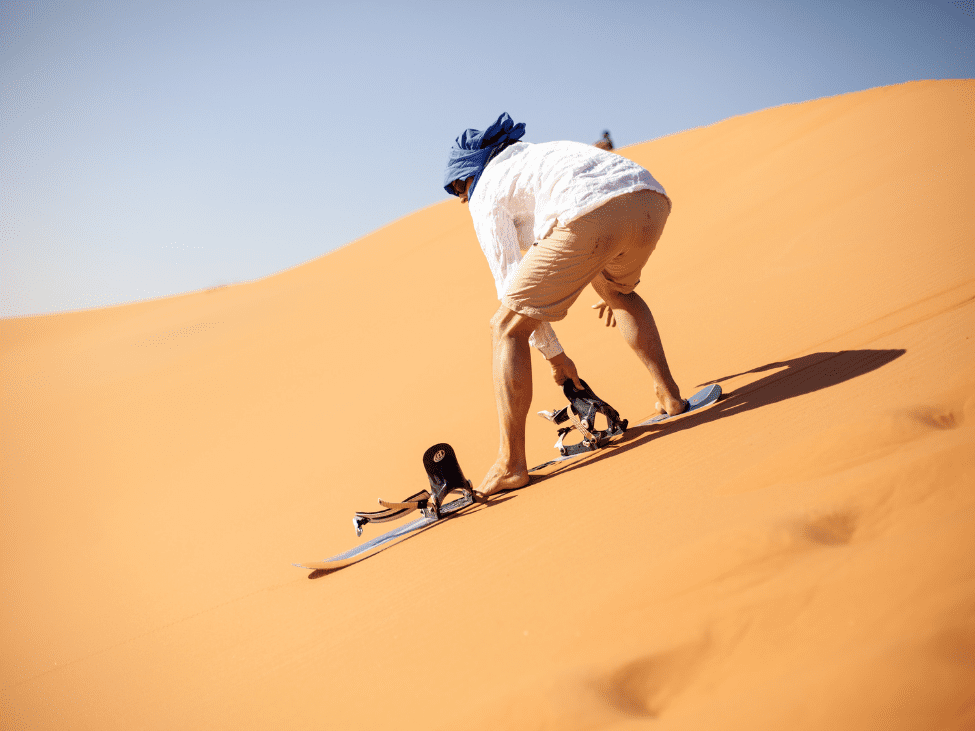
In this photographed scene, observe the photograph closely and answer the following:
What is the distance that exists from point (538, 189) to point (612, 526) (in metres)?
1.61

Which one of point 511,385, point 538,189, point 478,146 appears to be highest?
point 478,146

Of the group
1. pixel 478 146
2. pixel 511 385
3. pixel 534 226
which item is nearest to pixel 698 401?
pixel 511 385

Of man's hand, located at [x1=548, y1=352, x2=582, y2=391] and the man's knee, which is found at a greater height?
the man's knee

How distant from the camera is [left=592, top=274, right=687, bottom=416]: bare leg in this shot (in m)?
3.62

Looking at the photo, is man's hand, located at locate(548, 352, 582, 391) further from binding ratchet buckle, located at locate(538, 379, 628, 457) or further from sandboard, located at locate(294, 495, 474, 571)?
sandboard, located at locate(294, 495, 474, 571)

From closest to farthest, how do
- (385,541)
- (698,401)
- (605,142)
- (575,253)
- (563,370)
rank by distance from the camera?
1. (575,253)
2. (385,541)
3. (563,370)
4. (698,401)
5. (605,142)

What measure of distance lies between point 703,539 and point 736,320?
373 cm

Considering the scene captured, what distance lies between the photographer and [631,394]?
4.63 metres

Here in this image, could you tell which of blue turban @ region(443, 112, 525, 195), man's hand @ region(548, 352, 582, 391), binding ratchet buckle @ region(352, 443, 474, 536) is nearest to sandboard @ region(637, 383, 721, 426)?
man's hand @ region(548, 352, 582, 391)

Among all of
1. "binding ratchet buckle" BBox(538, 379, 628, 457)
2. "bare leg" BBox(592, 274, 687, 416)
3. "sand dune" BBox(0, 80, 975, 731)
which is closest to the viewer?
"sand dune" BBox(0, 80, 975, 731)

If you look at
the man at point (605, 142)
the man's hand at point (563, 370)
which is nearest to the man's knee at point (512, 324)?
the man's hand at point (563, 370)

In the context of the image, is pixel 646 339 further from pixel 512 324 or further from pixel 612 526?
pixel 612 526

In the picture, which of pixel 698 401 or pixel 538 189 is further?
pixel 698 401

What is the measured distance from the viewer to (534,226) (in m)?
3.19
